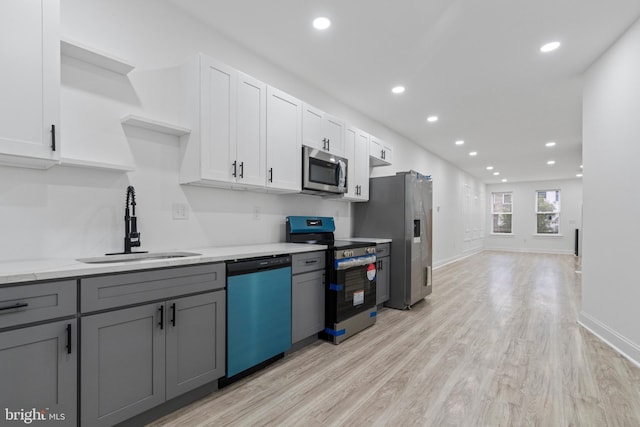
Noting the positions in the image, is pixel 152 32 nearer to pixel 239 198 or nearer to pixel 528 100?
pixel 239 198

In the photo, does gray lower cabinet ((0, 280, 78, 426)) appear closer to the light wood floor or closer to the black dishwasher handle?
the light wood floor

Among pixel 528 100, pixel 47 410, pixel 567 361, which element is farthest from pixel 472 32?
pixel 47 410

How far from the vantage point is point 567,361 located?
105 inches

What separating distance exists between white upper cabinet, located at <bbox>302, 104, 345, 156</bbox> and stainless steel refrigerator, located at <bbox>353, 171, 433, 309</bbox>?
3.39 feet

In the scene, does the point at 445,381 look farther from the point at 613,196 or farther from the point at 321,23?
the point at 321,23

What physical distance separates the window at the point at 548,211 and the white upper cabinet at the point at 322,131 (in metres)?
11.7

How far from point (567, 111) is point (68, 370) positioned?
6.52 m

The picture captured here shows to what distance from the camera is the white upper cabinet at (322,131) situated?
10.9 feet

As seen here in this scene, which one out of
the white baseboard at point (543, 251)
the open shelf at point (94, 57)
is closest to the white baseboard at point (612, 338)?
the open shelf at point (94, 57)

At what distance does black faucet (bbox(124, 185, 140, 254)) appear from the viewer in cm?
A: 210

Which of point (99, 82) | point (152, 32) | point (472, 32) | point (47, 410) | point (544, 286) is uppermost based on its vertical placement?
point (472, 32)

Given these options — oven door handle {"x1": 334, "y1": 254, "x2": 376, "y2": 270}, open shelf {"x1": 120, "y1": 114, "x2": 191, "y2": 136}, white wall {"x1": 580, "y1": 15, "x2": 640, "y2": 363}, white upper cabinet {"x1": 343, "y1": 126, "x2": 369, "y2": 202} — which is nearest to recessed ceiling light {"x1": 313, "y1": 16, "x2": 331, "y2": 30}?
white upper cabinet {"x1": 343, "y1": 126, "x2": 369, "y2": 202}

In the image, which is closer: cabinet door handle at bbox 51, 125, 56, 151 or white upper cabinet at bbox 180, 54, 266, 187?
cabinet door handle at bbox 51, 125, 56, 151

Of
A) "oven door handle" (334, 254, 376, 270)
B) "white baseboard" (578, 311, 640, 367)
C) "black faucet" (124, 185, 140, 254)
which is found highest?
"black faucet" (124, 185, 140, 254)
